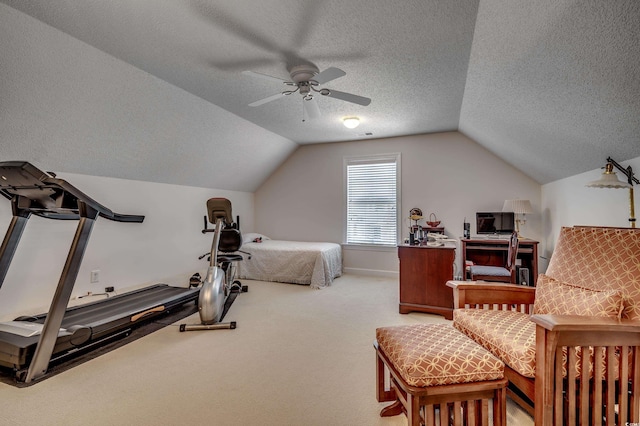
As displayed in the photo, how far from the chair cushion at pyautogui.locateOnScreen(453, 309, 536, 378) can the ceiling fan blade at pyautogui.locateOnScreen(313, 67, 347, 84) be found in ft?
6.44

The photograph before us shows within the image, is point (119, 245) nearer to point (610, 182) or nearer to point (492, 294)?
point (492, 294)

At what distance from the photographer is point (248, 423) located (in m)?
1.73

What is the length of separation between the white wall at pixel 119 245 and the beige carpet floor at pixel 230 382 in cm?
132

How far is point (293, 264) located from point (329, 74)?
3.30 meters

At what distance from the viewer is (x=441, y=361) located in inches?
57.5

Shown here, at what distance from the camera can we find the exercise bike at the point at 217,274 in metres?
3.11

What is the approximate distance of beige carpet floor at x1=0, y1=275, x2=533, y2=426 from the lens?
1785mm

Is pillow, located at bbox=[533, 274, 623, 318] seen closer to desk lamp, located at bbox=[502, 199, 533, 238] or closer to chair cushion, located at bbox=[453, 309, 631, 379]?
chair cushion, located at bbox=[453, 309, 631, 379]

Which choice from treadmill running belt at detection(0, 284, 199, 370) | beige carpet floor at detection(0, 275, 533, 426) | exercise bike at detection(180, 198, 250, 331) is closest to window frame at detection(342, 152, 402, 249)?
beige carpet floor at detection(0, 275, 533, 426)

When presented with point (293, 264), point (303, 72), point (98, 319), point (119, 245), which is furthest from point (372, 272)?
point (98, 319)

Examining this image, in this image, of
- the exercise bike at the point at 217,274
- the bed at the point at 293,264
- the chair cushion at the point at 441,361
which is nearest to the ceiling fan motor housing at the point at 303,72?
the exercise bike at the point at 217,274

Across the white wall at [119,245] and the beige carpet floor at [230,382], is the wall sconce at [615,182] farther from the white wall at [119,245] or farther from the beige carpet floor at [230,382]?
the white wall at [119,245]

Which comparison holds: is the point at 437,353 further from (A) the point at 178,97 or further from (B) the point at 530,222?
(B) the point at 530,222

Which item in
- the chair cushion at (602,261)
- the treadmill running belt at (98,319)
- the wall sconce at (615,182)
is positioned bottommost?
the treadmill running belt at (98,319)
